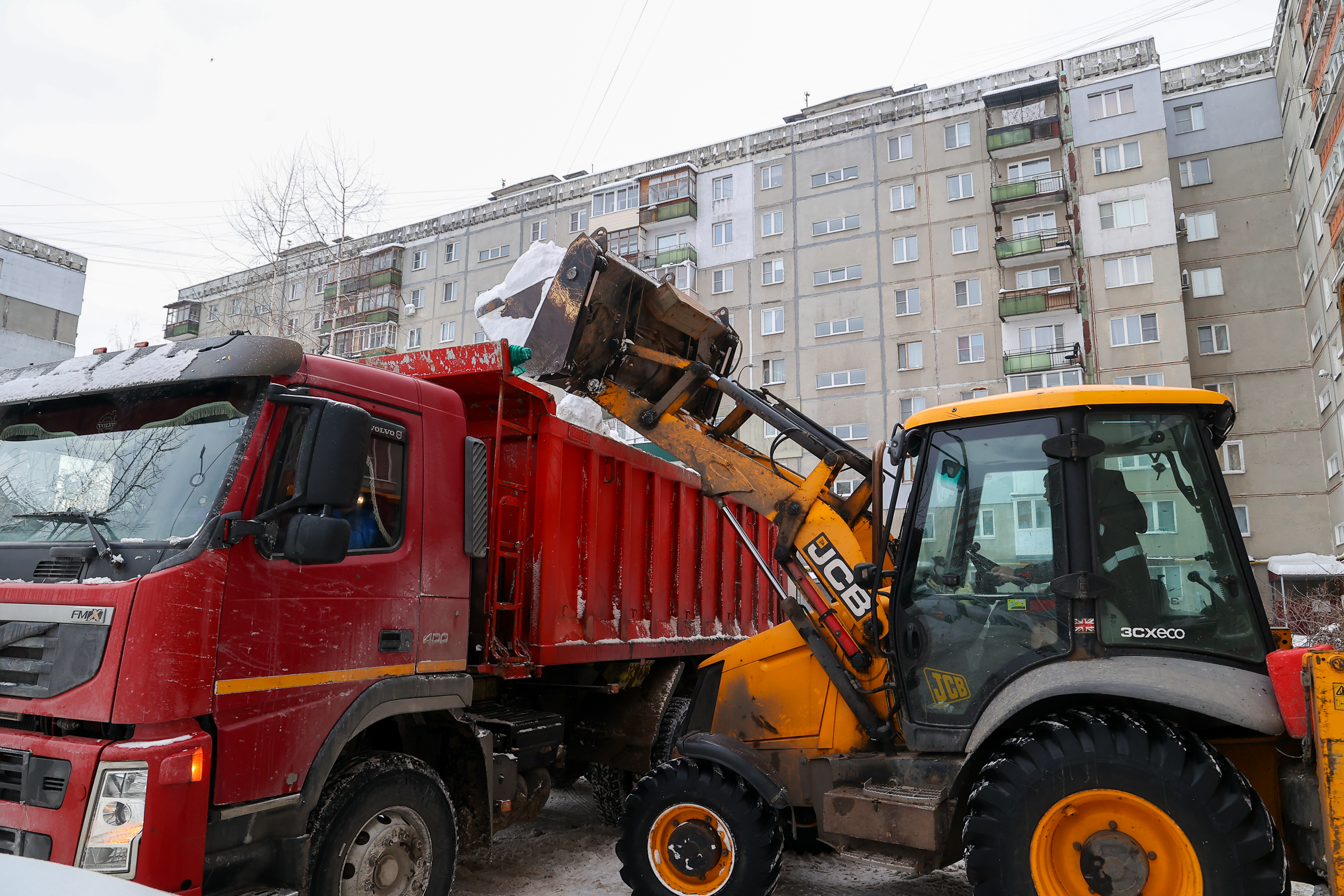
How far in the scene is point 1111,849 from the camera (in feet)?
11.4

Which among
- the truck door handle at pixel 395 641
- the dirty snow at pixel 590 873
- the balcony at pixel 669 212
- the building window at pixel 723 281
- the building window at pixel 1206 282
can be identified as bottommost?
the dirty snow at pixel 590 873

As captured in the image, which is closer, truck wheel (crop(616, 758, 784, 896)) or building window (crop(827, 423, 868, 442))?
truck wheel (crop(616, 758, 784, 896))

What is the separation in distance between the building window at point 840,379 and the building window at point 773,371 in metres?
1.49

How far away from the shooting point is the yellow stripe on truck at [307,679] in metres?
3.27

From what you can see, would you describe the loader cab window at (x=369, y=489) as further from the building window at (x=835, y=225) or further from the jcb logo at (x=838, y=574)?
the building window at (x=835, y=225)

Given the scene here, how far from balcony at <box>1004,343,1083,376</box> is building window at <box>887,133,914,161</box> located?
8738mm

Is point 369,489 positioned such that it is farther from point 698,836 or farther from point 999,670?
point 999,670

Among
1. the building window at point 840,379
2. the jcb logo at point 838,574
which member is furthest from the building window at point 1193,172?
the jcb logo at point 838,574

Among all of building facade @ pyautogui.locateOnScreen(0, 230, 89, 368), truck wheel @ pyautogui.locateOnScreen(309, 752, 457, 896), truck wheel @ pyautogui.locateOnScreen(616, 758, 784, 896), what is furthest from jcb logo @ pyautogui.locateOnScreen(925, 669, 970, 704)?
building facade @ pyautogui.locateOnScreen(0, 230, 89, 368)

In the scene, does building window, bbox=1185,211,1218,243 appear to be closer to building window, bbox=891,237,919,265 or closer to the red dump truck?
building window, bbox=891,237,919,265

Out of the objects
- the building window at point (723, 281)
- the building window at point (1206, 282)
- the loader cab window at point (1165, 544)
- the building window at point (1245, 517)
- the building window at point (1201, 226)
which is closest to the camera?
the loader cab window at point (1165, 544)

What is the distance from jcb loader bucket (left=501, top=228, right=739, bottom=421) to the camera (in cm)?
536

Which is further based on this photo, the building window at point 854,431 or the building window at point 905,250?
the building window at point 905,250

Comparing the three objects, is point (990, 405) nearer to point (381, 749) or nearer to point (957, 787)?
point (957, 787)
